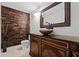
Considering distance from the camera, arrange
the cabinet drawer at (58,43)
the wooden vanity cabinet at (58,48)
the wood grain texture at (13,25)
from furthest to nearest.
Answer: the wood grain texture at (13,25)
the cabinet drawer at (58,43)
the wooden vanity cabinet at (58,48)

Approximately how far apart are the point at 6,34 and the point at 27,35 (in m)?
1.42

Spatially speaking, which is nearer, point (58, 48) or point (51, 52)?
point (58, 48)

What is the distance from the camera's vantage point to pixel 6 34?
15.6 feet

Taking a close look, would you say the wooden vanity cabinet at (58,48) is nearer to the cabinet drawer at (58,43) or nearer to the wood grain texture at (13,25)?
the cabinet drawer at (58,43)

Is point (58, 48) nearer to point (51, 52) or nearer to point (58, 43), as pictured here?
point (58, 43)

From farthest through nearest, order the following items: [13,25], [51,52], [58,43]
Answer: [13,25], [51,52], [58,43]

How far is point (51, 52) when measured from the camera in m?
1.93

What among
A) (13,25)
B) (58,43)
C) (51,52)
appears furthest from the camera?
(13,25)

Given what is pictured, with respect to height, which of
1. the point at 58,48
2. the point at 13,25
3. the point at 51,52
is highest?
the point at 13,25

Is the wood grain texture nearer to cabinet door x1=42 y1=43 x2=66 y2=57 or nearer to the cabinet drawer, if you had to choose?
cabinet door x1=42 y1=43 x2=66 y2=57

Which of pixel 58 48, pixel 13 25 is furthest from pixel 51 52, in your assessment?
pixel 13 25

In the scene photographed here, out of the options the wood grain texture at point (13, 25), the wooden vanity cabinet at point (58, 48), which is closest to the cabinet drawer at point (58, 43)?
the wooden vanity cabinet at point (58, 48)

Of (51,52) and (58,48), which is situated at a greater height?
(58,48)

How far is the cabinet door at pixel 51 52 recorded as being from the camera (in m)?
1.65
